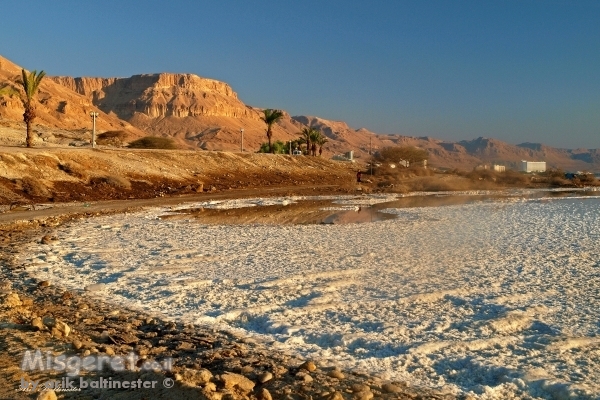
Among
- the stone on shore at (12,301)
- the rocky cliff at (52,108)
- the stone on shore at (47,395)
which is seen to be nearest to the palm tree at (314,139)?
the rocky cliff at (52,108)

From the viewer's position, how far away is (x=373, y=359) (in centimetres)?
536

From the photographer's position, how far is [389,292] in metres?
8.14

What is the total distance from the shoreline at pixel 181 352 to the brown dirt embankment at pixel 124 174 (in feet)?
59.9

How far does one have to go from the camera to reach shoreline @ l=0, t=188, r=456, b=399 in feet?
14.5

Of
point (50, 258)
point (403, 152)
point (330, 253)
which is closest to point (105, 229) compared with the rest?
point (50, 258)

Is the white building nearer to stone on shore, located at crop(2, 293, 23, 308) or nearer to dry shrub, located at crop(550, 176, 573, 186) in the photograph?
dry shrub, located at crop(550, 176, 573, 186)

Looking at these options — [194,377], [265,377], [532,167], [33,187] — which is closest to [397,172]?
[532,167]

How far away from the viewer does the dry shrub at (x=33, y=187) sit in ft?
82.6

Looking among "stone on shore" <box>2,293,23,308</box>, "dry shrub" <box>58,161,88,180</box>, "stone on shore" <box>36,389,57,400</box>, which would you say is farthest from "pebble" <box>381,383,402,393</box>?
Answer: "dry shrub" <box>58,161,88,180</box>

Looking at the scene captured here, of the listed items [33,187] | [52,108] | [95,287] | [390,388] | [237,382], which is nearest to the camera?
[237,382]

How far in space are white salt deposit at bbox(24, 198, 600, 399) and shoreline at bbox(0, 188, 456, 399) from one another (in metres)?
0.33

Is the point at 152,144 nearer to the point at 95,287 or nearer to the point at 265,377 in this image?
the point at 95,287

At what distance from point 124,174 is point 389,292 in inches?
1106

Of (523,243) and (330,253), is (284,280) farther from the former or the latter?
(523,243)
